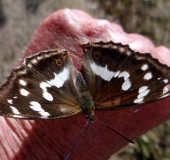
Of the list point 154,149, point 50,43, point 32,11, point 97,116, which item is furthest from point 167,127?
point 32,11

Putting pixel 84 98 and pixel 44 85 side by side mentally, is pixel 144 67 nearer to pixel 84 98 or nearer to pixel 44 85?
pixel 84 98

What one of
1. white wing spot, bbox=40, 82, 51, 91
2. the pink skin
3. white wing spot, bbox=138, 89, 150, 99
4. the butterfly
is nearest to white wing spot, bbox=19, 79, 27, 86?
the butterfly

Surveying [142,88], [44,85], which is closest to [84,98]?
[44,85]

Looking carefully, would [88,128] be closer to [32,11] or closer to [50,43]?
[50,43]

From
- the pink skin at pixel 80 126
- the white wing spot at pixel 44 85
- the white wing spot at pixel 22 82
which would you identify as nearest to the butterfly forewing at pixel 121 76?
the pink skin at pixel 80 126

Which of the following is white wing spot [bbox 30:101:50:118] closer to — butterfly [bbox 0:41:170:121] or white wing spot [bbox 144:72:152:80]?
butterfly [bbox 0:41:170:121]

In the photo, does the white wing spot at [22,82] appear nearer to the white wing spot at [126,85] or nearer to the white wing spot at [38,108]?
the white wing spot at [38,108]
